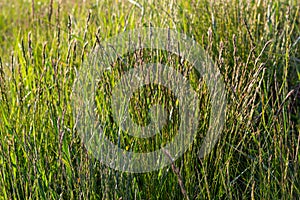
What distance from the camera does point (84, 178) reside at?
1527 millimetres

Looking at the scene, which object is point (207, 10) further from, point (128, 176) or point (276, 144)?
point (128, 176)

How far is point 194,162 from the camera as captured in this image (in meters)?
1.74

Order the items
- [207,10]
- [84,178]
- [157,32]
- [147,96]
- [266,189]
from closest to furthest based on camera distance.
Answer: [84,178] → [266,189] → [147,96] → [157,32] → [207,10]

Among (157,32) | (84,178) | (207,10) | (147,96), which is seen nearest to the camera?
(84,178)

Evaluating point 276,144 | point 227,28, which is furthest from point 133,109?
point 227,28

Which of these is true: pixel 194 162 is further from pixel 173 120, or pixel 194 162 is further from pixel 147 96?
pixel 147 96

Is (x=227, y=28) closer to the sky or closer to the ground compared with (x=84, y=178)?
closer to the sky

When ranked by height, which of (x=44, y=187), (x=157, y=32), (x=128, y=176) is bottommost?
(x=44, y=187)

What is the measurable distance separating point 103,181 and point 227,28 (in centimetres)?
126

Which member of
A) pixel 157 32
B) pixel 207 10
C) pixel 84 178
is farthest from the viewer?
pixel 207 10

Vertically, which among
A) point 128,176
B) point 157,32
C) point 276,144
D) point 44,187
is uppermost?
point 157,32

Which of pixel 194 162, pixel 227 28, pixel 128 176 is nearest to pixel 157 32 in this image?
pixel 227 28

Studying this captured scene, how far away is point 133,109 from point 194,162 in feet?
1.03

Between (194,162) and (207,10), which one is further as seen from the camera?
(207,10)
